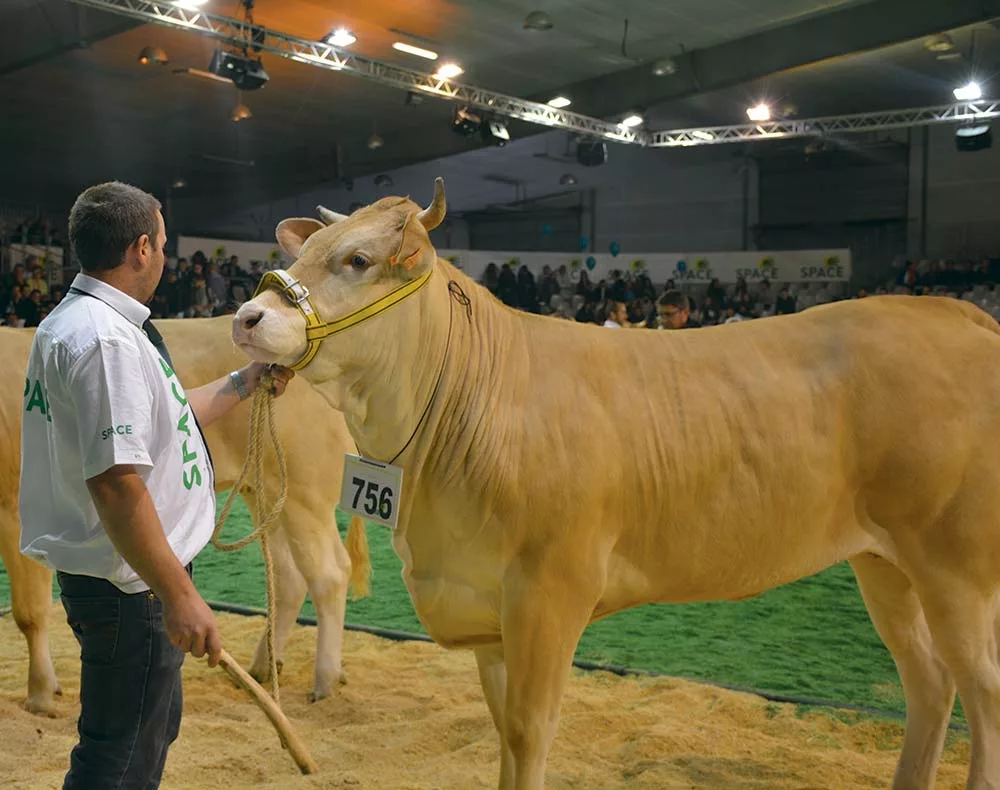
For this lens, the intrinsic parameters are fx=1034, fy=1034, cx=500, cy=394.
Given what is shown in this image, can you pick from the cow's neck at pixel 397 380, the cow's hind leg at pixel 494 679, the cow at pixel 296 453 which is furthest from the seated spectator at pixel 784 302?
the cow's neck at pixel 397 380

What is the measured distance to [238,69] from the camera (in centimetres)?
1457

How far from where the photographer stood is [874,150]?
88.2ft

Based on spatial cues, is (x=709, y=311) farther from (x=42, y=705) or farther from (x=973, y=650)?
(x=973, y=650)

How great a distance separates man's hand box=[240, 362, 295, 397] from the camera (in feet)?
10.7

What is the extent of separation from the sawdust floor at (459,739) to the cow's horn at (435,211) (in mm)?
2116

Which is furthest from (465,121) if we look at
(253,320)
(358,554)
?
(253,320)

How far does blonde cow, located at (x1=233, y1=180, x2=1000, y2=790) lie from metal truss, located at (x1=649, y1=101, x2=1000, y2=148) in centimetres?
1632

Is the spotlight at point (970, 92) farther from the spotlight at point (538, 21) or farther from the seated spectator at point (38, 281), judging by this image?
the seated spectator at point (38, 281)

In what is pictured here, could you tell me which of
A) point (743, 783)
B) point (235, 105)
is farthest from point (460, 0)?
point (743, 783)

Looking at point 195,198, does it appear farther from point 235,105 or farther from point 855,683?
point 855,683

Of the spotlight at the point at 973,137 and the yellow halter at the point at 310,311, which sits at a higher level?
the spotlight at the point at 973,137

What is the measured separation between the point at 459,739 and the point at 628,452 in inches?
71.0

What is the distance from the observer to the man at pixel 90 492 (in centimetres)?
243

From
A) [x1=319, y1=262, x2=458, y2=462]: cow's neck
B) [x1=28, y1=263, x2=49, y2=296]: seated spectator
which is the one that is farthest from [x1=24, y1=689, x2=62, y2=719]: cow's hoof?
[x1=28, y1=263, x2=49, y2=296]: seated spectator
